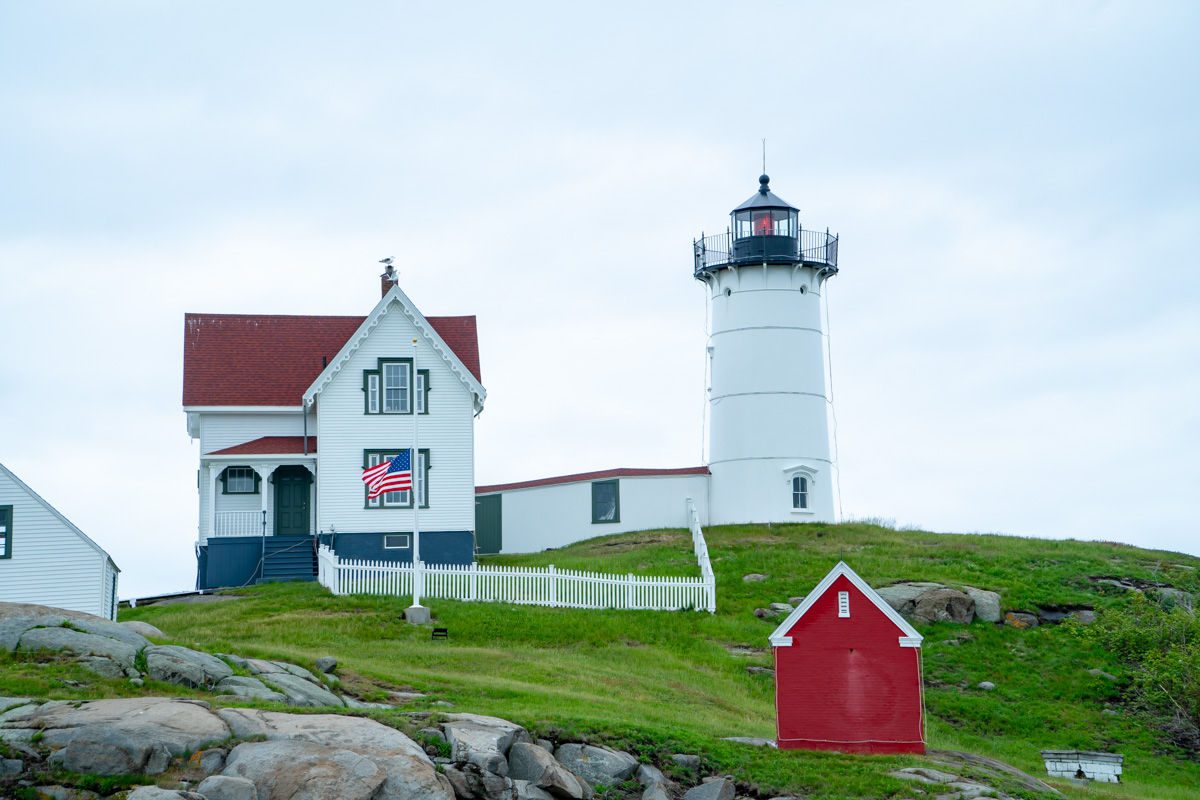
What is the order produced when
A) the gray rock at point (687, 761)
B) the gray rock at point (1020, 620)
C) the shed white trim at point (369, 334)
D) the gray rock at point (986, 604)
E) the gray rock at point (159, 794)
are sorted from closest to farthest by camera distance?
the gray rock at point (159, 794) → the gray rock at point (687, 761) → the gray rock at point (1020, 620) → the gray rock at point (986, 604) → the shed white trim at point (369, 334)

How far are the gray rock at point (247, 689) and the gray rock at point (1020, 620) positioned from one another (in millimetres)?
19438

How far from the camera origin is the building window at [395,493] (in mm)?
40531

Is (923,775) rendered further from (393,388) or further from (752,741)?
(393,388)

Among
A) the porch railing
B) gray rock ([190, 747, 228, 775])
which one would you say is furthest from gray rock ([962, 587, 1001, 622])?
gray rock ([190, 747, 228, 775])

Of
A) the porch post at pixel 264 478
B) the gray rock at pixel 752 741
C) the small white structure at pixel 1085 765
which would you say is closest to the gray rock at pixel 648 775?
the gray rock at pixel 752 741

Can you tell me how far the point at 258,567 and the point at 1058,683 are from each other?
72.9ft

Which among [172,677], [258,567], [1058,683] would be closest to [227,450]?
[258,567]

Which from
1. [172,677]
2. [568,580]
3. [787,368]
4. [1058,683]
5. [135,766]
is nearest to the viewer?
[135,766]

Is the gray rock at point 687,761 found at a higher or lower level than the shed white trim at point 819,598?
lower

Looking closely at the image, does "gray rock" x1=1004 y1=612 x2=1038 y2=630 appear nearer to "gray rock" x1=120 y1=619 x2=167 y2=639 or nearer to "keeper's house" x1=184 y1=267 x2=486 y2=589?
"keeper's house" x1=184 y1=267 x2=486 y2=589

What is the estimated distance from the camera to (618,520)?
46.7m

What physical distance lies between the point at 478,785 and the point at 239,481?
2553 centimetres

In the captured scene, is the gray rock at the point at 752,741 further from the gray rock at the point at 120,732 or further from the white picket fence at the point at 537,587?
the white picket fence at the point at 537,587

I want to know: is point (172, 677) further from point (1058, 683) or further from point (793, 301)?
point (793, 301)
